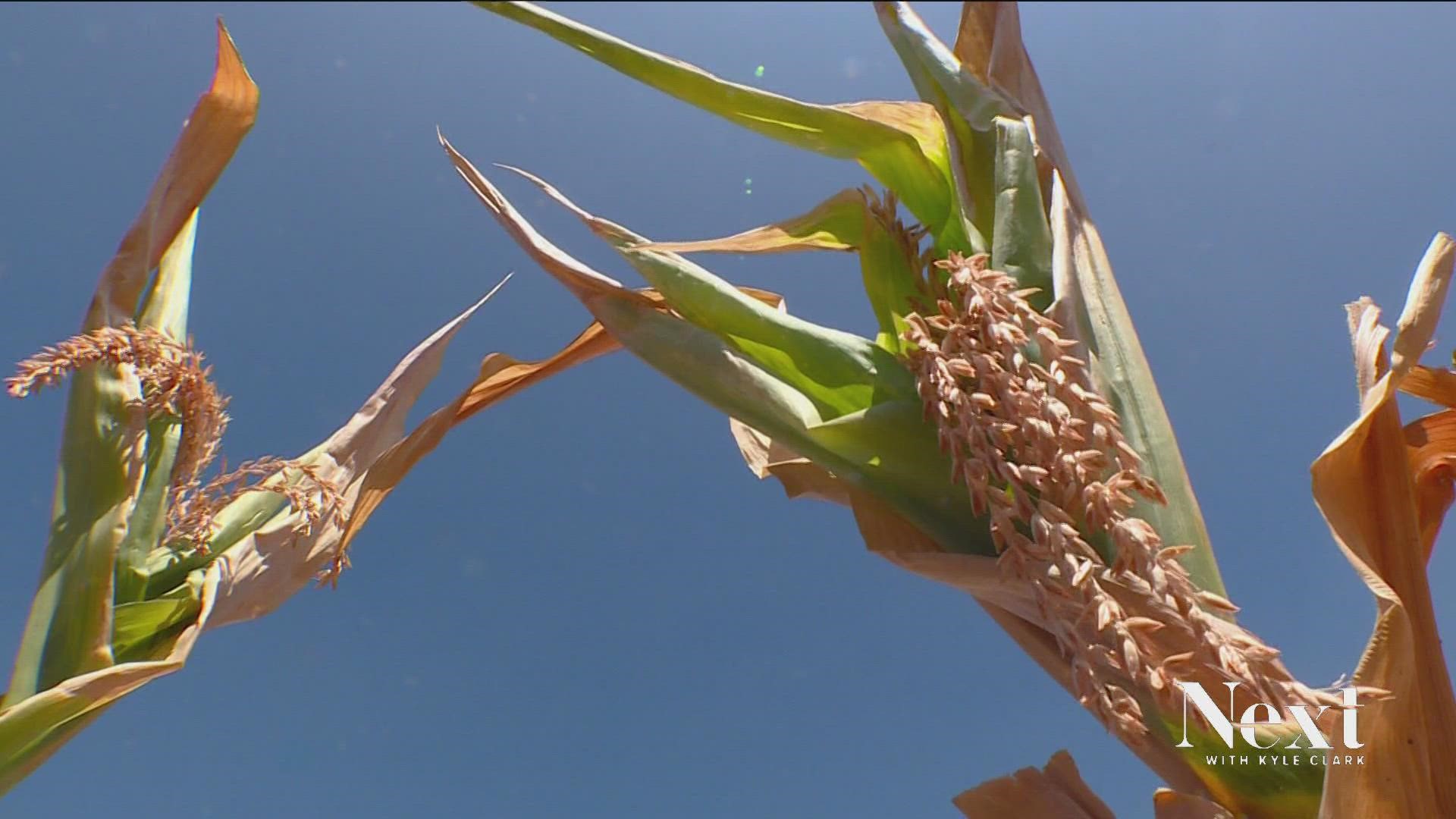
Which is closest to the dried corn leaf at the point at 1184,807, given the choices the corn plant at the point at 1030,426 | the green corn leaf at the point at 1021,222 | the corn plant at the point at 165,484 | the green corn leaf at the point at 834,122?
the corn plant at the point at 1030,426

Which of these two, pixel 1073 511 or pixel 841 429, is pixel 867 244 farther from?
pixel 1073 511

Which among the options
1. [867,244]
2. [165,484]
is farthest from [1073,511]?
[165,484]

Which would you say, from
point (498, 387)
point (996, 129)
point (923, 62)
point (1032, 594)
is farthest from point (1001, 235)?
point (498, 387)

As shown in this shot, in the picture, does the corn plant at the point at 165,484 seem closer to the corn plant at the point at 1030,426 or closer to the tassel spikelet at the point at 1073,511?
the corn plant at the point at 1030,426

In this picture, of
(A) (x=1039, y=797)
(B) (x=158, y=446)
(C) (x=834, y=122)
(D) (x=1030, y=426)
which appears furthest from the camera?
(B) (x=158, y=446)

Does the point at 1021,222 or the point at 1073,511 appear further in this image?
the point at 1021,222
